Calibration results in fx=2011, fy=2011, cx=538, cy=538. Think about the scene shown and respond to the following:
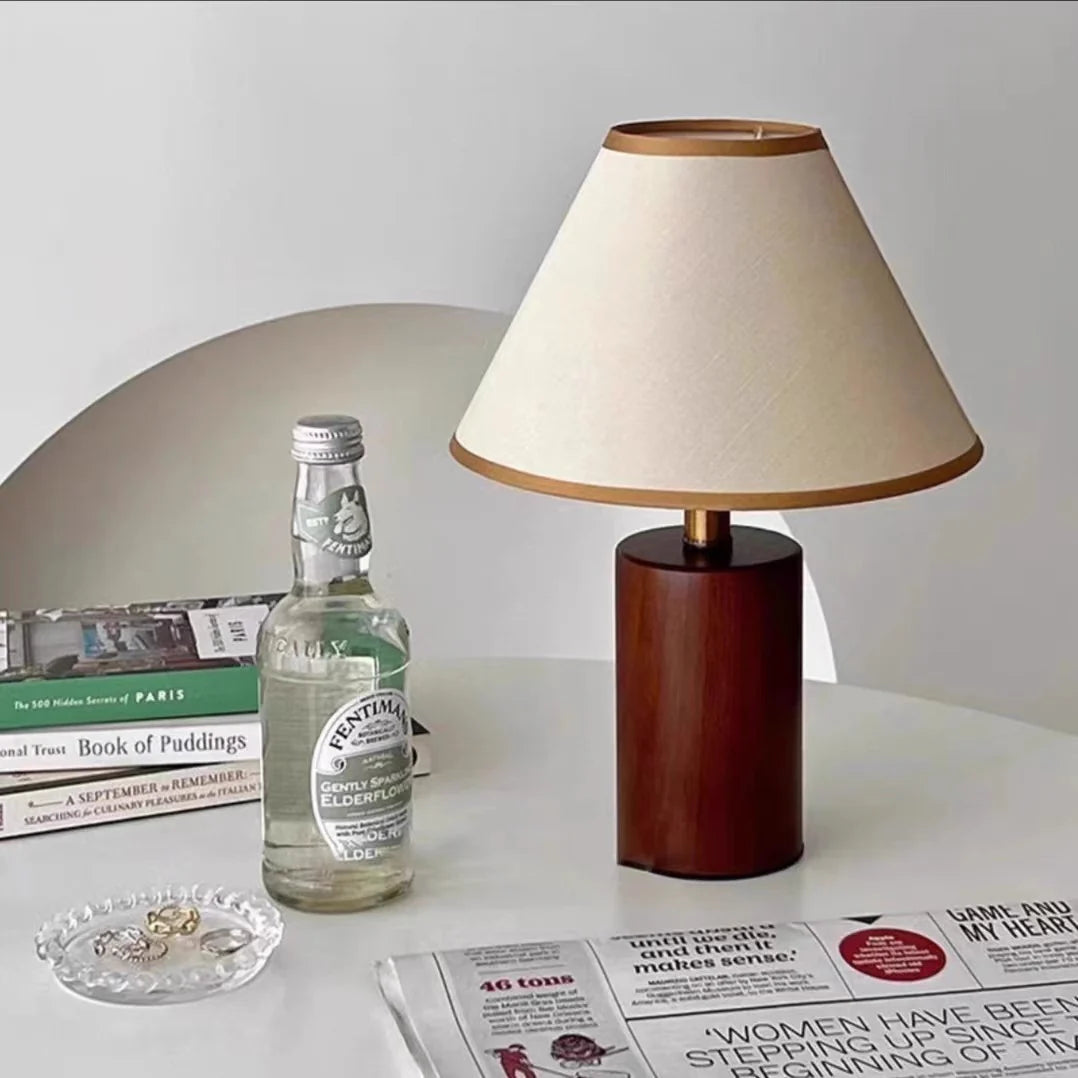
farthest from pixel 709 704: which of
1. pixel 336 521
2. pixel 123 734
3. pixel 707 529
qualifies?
pixel 123 734

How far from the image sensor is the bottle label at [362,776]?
0.91 meters

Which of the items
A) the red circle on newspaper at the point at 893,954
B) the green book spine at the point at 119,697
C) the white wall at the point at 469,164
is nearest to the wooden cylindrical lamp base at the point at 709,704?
the red circle on newspaper at the point at 893,954

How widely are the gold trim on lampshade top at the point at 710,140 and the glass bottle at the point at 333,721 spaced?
20 cm

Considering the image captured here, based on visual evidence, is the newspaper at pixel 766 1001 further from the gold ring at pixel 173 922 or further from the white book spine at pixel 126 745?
the white book spine at pixel 126 745

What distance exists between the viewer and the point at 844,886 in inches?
38.5

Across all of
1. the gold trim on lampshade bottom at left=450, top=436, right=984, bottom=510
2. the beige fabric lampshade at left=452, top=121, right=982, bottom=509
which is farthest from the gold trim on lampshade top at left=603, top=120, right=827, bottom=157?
the gold trim on lampshade bottom at left=450, top=436, right=984, bottom=510

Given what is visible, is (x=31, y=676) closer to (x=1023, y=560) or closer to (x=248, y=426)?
(x=248, y=426)

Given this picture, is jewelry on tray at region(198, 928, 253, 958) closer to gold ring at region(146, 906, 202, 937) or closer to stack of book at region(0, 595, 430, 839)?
gold ring at region(146, 906, 202, 937)

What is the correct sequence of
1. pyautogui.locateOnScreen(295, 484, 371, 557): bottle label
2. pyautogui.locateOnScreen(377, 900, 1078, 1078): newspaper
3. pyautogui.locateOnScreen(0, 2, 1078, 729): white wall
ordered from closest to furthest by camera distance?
pyautogui.locateOnScreen(377, 900, 1078, 1078): newspaper < pyautogui.locateOnScreen(295, 484, 371, 557): bottle label < pyautogui.locateOnScreen(0, 2, 1078, 729): white wall

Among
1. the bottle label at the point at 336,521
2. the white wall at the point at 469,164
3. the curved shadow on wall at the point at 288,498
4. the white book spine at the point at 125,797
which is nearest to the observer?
the bottle label at the point at 336,521

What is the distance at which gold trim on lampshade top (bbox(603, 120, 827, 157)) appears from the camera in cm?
91

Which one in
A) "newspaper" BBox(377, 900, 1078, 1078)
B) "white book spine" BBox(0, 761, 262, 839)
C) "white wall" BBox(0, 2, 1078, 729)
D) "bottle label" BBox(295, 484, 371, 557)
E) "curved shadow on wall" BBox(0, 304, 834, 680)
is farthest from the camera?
"curved shadow on wall" BBox(0, 304, 834, 680)

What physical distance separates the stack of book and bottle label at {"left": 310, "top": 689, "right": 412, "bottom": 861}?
0.46 feet

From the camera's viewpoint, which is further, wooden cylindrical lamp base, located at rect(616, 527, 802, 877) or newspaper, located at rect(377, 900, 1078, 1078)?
wooden cylindrical lamp base, located at rect(616, 527, 802, 877)
